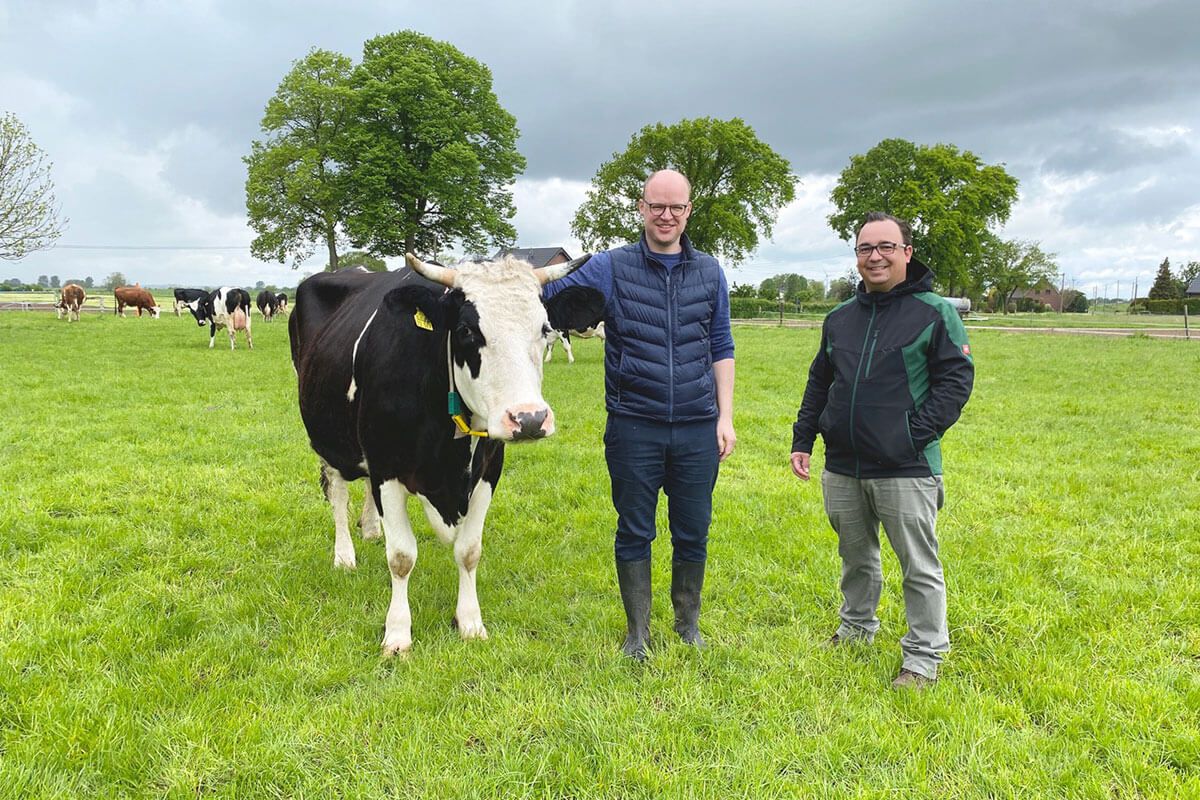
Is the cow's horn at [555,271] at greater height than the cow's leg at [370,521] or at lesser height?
greater

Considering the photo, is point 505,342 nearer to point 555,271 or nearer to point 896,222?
point 555,271

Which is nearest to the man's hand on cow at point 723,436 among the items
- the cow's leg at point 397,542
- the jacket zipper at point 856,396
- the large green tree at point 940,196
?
the jacket zipper at point 856,396

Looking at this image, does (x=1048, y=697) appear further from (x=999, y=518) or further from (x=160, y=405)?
(x=160, y=405)

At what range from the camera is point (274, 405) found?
10695 millimetres

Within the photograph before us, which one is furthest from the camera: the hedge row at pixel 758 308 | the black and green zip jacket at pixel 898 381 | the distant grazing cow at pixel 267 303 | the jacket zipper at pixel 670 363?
the hedge row at pixel 758 308

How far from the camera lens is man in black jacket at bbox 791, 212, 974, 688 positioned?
10.1 feet

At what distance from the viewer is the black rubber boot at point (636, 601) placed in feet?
11.7

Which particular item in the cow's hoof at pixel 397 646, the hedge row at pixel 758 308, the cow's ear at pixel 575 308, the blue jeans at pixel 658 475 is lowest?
the cow's hoof at pixel 397 646

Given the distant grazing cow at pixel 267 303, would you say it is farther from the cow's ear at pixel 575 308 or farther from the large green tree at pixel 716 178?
the cow's ear at pixel 575 308

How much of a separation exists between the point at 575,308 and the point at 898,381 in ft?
5.26

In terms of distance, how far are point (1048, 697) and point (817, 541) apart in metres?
2.06

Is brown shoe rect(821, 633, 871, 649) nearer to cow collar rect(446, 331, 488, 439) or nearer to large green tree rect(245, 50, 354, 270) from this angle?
Answer: cow collar rect(446, 331, 488, 439)

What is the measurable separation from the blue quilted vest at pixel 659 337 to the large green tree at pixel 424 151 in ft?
101

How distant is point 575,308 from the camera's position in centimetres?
339
